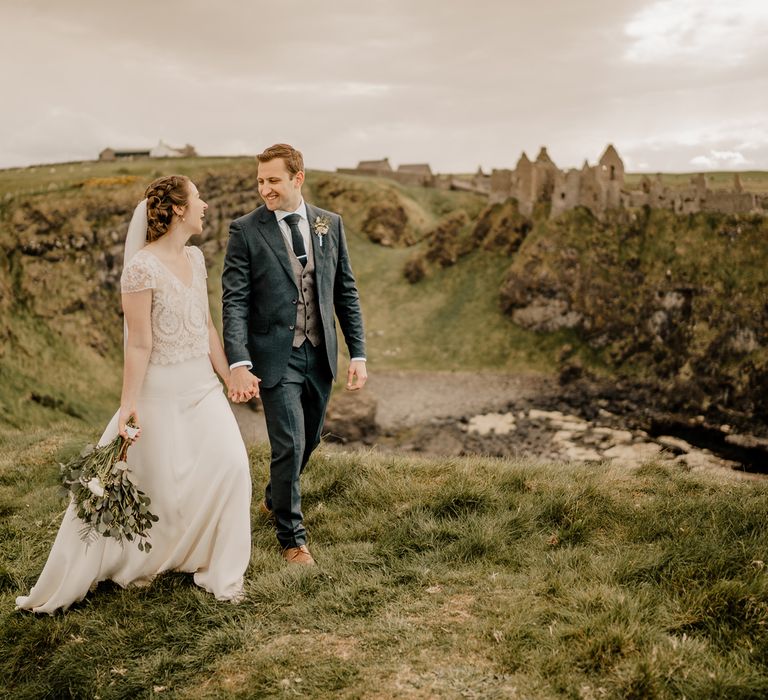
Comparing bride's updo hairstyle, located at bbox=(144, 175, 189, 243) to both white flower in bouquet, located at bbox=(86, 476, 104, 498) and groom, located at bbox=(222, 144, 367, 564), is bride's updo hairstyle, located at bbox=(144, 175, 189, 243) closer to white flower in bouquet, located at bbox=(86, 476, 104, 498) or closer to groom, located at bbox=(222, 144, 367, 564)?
groom, located at bbox=(222, 144, 367, 564)

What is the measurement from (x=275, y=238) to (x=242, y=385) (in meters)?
1.54

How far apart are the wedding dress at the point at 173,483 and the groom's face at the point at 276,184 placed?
3.98ft

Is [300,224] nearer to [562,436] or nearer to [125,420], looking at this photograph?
[125,420]

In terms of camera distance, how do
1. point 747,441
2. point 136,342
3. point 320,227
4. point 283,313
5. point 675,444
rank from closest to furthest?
point 136,342 < point 283,313 < point 320,227 < point 675,444 < point 747,441

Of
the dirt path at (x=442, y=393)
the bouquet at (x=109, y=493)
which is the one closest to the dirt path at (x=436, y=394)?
the dirt path at (x=442, y=393)

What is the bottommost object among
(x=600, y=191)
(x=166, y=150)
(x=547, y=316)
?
(x=547, y=316)

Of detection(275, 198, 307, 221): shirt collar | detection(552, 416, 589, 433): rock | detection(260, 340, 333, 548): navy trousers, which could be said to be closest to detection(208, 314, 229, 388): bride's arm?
detection(260, 340, 333, 548): navy trousers

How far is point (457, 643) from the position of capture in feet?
14.7

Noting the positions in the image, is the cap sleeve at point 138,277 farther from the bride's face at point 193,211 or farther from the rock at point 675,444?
the rock at point 675,444

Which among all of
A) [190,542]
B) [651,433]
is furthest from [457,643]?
[651,433]

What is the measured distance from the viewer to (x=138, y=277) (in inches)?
217

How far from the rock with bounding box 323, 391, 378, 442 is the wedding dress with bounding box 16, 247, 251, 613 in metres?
25.3

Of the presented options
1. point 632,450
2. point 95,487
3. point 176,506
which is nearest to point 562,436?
point 632,450

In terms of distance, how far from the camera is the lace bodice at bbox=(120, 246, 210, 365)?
18.1 ft
